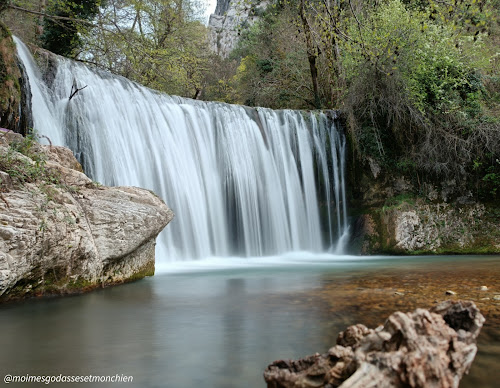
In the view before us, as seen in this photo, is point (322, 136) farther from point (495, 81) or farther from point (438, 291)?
point (438, 291)

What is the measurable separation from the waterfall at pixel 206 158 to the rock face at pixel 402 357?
27.1 feet

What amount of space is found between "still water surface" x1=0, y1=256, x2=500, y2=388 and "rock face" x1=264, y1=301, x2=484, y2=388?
2.81ft

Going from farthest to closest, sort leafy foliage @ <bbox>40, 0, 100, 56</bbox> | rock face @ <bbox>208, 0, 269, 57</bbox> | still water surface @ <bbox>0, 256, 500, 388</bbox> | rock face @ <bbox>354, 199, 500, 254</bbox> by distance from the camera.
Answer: rock face @ <bbox>208, 0, 269, 57</bbox> → leafy foliage @ <bbox>40, 0, 100, 56</bbox> → rock face @ <bbox>354, 199, 500, 254</bbox> → still water surface @ <bbox>0, 256, 500, 388</bbox>

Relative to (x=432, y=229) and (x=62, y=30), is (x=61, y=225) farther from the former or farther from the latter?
(x=432, y=229)

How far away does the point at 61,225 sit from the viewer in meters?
5.26

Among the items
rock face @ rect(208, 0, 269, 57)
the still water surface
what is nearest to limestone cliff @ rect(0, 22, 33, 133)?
the still water surface

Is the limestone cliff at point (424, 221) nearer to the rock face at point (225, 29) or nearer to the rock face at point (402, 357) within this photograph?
the rock face at point (225, 29)

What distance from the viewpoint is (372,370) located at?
1.74 m

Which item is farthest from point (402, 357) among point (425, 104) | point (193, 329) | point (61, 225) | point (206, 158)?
point (425, 104)

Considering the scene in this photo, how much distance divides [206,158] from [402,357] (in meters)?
11.3

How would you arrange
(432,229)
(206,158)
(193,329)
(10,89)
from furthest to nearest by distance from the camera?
(432,229)
(206,158)
(10,89)
(193,329)

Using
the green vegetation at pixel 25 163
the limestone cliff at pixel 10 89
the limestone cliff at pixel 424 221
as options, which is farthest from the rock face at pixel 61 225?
the limestone cliff at pixel 424 221

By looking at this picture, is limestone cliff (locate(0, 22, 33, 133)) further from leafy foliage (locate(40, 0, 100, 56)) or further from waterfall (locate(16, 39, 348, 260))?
leafy foliage (locate(40, 0, 100, 56))

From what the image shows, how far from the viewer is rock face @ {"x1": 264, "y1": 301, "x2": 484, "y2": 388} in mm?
1709
